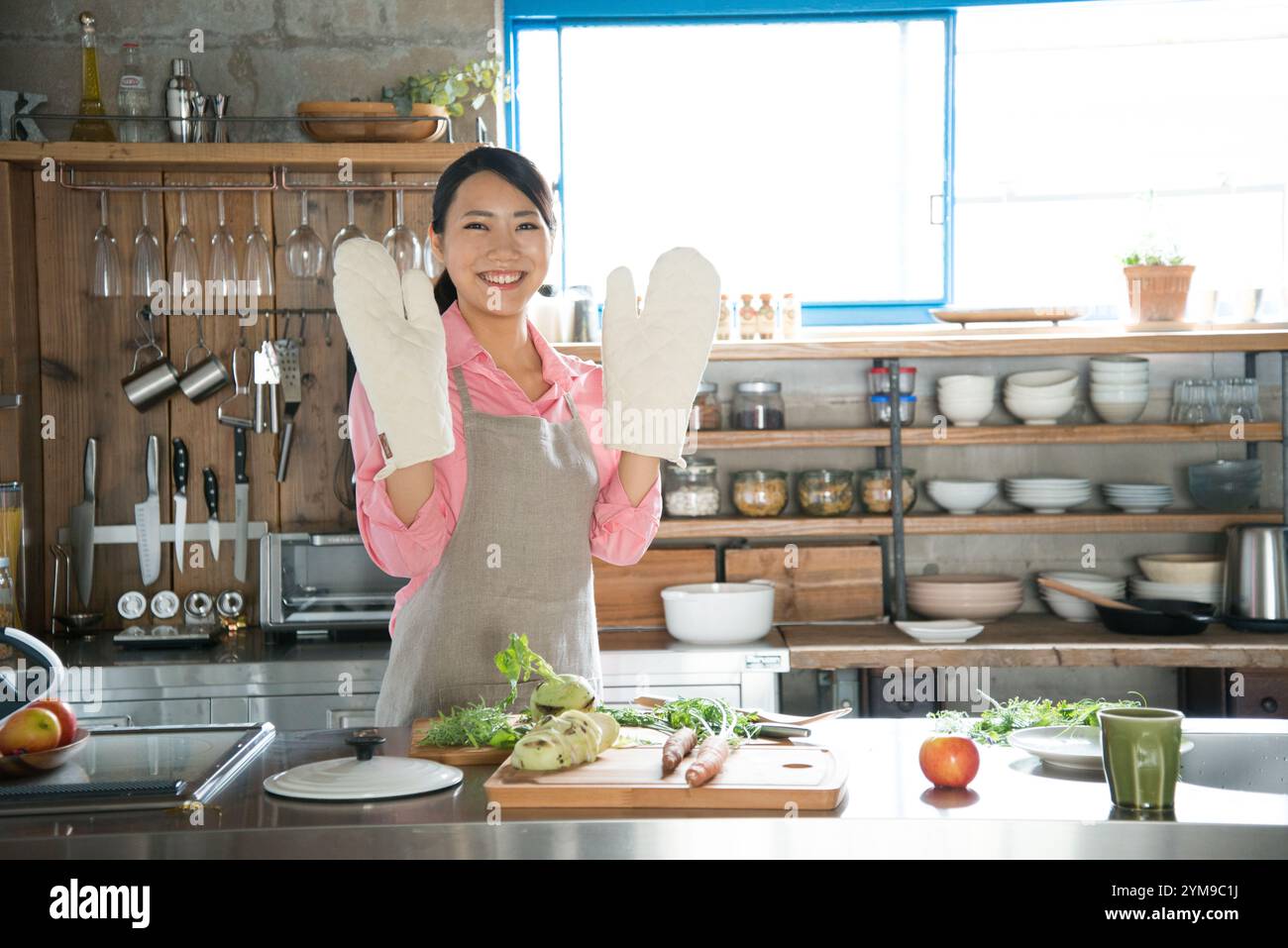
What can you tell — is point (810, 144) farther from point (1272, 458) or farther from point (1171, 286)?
point (1272, 458)

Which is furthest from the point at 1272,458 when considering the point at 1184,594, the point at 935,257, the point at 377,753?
the point at 377,753

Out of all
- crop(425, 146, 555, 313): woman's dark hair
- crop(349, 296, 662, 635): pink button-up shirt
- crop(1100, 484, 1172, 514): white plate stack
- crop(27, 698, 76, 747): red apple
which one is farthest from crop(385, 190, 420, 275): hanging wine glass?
crop(1100, 484, 1172, 514): white plate stack

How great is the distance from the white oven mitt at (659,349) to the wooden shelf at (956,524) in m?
1.53

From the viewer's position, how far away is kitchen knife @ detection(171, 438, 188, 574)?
3.61 meters

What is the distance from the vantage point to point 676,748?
160cm

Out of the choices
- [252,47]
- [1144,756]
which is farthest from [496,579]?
[252,47]

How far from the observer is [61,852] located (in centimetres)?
142

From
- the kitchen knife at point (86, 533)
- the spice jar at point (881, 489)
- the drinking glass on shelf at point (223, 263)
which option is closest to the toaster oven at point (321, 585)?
the kitchen knife at point (86, 533)

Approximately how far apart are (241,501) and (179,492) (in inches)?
6.8

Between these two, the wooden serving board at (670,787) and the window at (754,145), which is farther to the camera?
the window at (754,145)

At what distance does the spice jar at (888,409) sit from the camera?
357cm

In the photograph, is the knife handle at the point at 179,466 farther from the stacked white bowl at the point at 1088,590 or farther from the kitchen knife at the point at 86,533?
the stacked white bowl at the point at 1088,590

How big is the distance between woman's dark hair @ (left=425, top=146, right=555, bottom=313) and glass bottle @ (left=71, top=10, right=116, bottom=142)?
1759mm

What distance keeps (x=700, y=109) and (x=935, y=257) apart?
833 mm
